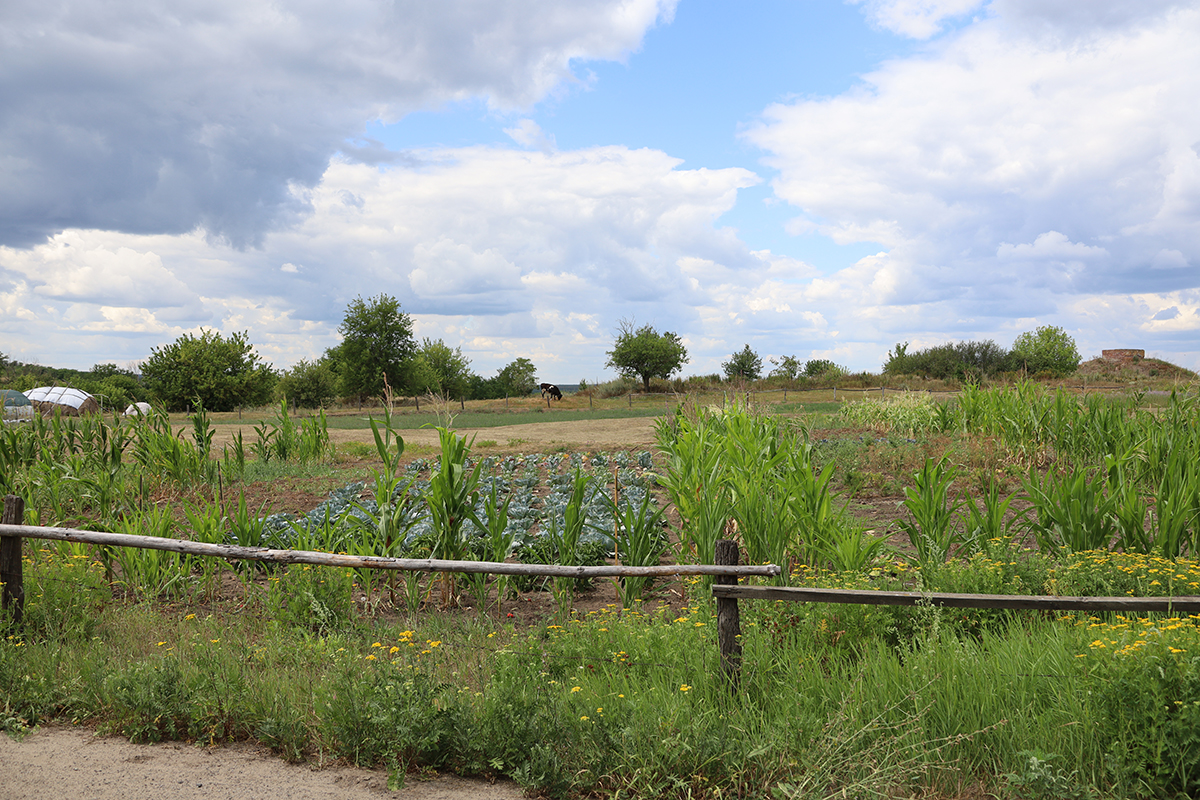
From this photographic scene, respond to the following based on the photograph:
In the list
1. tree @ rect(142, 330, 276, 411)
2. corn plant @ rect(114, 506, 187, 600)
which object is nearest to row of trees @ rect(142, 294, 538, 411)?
tree @ rect(142, 330, 276, 411)

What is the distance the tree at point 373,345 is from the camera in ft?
176

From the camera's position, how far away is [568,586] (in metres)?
5.62

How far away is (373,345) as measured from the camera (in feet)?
177

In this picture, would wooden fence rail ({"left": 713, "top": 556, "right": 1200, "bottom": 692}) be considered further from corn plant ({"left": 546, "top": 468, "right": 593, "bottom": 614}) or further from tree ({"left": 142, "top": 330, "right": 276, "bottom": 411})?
tree ({"left": 142, "top": 330, "right": 276, "bottom": 411})

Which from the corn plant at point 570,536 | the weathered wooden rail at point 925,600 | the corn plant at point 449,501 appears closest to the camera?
the weathered wooden rail at point 925,600

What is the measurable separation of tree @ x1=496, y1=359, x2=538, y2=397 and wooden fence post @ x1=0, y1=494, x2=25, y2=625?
7539cm

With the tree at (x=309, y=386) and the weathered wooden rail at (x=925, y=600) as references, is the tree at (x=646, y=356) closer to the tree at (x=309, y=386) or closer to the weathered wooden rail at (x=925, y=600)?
the tree at (x=309, y=386)

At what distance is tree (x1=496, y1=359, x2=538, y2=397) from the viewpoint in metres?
82.3

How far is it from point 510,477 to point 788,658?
8502 mm

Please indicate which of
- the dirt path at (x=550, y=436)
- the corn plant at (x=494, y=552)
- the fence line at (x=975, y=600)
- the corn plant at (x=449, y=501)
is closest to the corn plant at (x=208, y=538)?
the corn plant at (x=449, y=501)

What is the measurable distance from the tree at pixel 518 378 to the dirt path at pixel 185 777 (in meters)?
77.1

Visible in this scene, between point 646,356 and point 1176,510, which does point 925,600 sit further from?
point 646,356

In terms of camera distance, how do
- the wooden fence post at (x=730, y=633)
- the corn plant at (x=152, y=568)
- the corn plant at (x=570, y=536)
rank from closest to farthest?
the wooden fence post at (x=730, y=633)
the corn plant at (x=570, y=536)
the corn plant at (x=152, y=568)

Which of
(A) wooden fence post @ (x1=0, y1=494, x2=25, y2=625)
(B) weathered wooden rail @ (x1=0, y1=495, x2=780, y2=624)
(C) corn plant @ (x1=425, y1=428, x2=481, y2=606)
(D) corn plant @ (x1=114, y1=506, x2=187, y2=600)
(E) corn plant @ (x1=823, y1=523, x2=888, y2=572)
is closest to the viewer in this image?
(B) weathered wooden rail @ (x1=0, y1=495, x2=780, y2=624)
